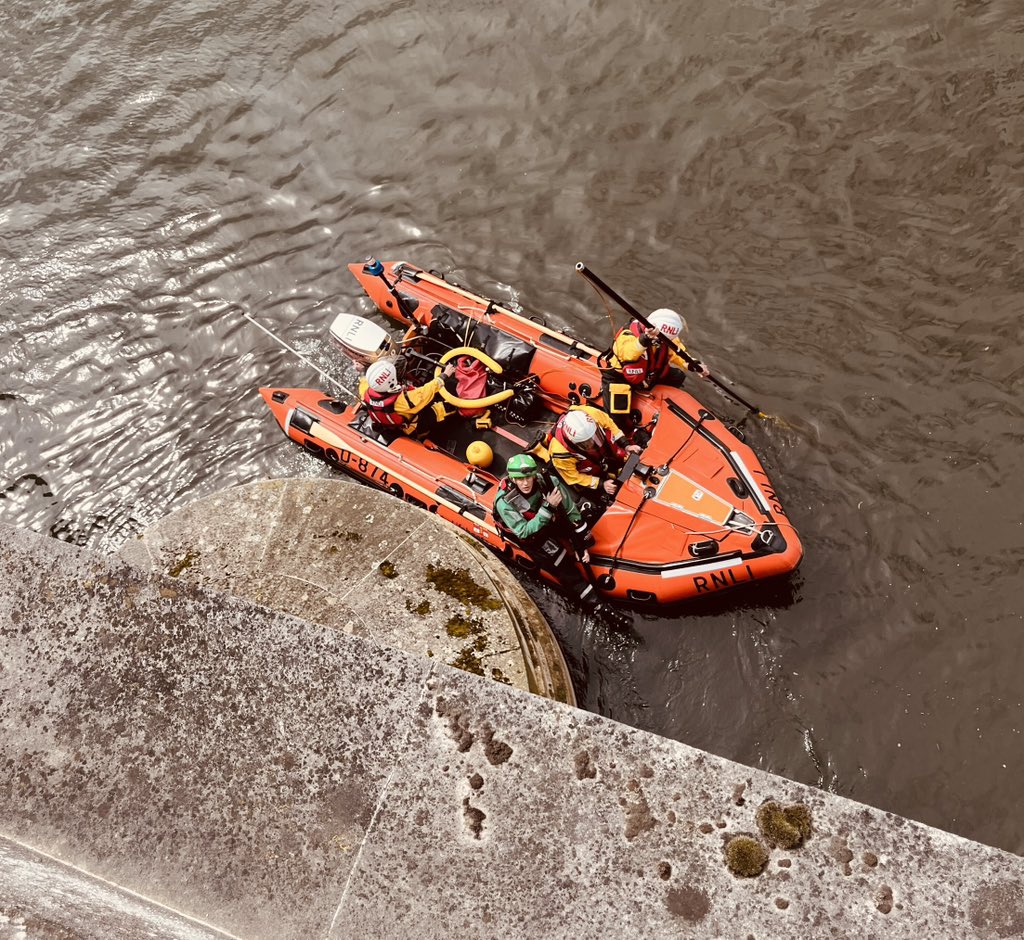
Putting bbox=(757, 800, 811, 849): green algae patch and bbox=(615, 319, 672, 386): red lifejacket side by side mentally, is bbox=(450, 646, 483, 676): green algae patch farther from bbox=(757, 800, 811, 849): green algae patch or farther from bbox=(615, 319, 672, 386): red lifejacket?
bbox=(615, 319, 672, 386): red lifejacket

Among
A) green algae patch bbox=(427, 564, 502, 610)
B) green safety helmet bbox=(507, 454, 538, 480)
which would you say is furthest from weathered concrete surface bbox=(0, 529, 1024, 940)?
green safety helmet bbox=(507, 454, 538, 480)

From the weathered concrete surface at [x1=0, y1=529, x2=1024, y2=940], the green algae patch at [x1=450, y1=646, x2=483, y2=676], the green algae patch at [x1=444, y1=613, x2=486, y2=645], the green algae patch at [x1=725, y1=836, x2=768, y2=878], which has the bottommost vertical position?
the green algae patch at [x1=450, y1=646, x2=483, y2=676]

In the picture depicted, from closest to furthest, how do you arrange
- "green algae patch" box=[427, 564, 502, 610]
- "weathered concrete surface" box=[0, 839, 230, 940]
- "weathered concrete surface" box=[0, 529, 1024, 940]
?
"weathered concrete surface" box=[0, 839, 230, 940], "weathered concrete surface" box=[0, 529, 1024, 940], "green algae patch" box=[427, 564, 502, 610]

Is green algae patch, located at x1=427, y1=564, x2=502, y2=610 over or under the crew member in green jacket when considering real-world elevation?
over

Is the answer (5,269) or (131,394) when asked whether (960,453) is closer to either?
(131,394)

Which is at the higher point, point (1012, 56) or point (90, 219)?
point (90, 219)

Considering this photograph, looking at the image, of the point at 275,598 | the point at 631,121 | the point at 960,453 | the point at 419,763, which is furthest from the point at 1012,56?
the point at 419,763

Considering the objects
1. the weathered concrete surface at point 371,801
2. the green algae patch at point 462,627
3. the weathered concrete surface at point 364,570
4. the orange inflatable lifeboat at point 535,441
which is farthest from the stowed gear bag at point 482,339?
the weathered concrete surface at point 371,801

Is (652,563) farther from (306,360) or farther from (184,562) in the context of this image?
(306,360)
